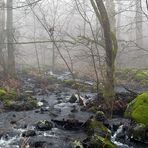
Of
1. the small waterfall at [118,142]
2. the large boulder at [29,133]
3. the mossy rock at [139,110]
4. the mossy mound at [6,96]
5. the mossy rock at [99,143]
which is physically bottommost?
the small waterfall at [118,142]

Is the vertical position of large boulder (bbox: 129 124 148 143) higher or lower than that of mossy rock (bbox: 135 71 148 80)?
lower

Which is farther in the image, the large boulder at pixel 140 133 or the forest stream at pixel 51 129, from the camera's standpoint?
the large boulder at pixel 140 133

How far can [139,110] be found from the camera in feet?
30.7

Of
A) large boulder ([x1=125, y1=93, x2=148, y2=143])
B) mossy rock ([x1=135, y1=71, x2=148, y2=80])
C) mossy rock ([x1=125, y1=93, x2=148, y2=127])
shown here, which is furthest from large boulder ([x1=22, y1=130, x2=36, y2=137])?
mossy rock ([x1=135, y1=71, x2=148, y2=80])

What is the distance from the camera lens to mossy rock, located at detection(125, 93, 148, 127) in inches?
353

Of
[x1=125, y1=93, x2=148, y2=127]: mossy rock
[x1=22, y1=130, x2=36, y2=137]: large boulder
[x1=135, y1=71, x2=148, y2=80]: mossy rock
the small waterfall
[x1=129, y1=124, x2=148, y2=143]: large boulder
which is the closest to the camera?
the small waterfall

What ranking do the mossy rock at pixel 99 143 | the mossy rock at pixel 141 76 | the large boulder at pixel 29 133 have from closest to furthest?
the mossy rock at pixel 99 143
the large boulder at pixel 29 133
the mossy rock at pixel 141 76

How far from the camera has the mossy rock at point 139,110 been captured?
29.4 ft

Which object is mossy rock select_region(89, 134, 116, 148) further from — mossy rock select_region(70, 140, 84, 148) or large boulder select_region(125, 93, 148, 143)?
large boulder select_region(125, 93, 148, 143)

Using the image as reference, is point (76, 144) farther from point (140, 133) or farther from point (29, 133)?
point (140, 133)

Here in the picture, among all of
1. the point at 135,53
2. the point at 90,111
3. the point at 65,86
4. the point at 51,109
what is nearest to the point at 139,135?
the point at 90,111

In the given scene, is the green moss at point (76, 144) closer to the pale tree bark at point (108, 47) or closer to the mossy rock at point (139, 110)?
the mossy rock at point (139, 110)

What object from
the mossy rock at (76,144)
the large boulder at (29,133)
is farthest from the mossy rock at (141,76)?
the mossy rock at (76,144)

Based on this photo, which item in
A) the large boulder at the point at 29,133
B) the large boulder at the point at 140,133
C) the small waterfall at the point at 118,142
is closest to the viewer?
the small waterfall at the point at 118,142
